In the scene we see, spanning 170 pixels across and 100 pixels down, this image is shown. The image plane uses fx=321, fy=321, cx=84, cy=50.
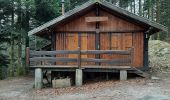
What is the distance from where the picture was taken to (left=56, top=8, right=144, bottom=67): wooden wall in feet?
69.2

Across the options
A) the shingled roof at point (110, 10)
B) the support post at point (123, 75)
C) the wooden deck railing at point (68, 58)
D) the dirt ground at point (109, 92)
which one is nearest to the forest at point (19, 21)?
the shingled roof at point (110, 10)

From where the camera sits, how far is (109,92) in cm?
1567

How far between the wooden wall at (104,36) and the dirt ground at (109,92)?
10.4ft

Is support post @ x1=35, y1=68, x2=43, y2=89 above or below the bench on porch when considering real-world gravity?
below

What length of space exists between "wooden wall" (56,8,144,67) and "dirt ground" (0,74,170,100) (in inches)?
125

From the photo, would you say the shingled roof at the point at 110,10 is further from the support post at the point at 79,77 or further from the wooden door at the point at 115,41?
the support post at the point at 79,77

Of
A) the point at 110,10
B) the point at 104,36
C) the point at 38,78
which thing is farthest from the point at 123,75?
the point at 38,78

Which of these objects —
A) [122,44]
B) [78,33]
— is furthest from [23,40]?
[122,44]

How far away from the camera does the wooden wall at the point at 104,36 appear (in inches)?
830

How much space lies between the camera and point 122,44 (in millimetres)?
21125

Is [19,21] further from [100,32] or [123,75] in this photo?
[123,75]

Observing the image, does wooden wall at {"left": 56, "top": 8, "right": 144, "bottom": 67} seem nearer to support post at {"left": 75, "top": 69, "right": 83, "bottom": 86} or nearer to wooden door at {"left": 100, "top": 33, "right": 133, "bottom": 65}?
wooden door at {"left": 100, "top": 33, "right": 133, "bottom": 65}

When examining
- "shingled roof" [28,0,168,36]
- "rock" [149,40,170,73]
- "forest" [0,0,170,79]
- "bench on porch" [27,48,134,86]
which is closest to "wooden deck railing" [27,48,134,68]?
"bench on porch" [27,48,134,86]

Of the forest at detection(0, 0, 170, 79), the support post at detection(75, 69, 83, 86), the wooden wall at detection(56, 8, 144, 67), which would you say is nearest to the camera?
the support post at detection(75, 69, 83, 86)
